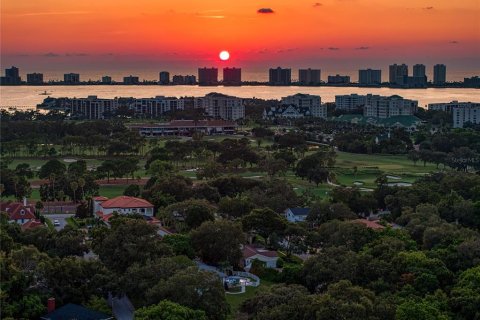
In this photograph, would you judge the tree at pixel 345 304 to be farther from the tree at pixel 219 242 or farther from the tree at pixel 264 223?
the tree at pixel 264 223

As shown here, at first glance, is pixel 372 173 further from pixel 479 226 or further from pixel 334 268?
pixel 334 268

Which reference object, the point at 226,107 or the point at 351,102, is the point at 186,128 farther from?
the point at 351,102

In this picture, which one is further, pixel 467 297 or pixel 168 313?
pixel 467 297

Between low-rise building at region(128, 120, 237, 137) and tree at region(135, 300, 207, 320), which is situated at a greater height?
low-rise building at region(128, 120, 237, 137)

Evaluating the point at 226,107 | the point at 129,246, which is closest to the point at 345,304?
the point at 129,246

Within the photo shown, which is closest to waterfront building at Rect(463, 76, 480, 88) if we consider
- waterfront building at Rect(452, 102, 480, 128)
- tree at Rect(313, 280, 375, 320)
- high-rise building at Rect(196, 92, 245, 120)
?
waterfront building at Rect(452, 102, 480, 128)

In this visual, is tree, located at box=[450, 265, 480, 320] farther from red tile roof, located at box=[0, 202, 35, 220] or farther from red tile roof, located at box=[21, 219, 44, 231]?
red tile roof, located at box=[0, 202, 35, 220]
